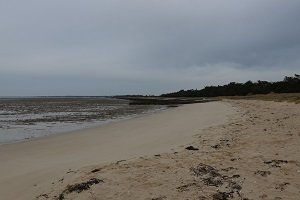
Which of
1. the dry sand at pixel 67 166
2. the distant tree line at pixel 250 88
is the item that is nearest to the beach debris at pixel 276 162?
the dry sand at pixel 67 166

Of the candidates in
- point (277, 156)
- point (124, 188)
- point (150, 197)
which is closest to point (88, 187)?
point (124, 188)

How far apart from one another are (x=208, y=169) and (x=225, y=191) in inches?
52.1

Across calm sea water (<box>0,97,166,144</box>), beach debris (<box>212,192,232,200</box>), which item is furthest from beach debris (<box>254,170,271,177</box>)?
calm sea water (<box>0,97,166,144</box>)

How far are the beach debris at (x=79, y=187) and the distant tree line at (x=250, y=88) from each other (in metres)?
81.1

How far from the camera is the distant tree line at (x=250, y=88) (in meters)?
85.4

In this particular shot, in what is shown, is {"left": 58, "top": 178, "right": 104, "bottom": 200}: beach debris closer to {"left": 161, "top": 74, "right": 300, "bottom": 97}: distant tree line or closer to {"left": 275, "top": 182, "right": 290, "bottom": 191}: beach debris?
{"left": 275, "top": 182, "right": 290, "bottom": 191}: beach debris

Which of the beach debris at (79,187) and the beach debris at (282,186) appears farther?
the beach debris at (79,187)

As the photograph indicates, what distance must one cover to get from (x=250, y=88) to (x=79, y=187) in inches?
4095

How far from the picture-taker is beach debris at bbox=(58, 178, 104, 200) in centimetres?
655

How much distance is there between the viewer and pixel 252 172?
22.9ft

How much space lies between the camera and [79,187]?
669 centimetres

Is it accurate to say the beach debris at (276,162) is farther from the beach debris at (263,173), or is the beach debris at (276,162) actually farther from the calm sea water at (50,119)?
the calm sea water at (50,119)

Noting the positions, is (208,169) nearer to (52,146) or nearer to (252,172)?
(252,172)

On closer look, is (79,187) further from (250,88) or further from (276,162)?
(250,88)
